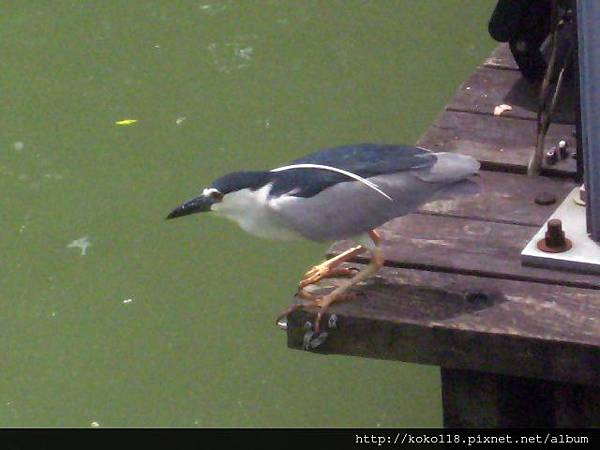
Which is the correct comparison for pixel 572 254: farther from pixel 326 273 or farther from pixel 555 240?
pixel 326 273

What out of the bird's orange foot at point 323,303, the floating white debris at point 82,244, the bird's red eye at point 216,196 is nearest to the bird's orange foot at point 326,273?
the bird's orange foot at point 323,303

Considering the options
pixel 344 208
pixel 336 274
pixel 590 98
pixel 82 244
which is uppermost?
pixel 590 98

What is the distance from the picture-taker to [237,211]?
8.00 feet

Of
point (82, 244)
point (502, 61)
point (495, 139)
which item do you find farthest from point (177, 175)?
point (495, 139)

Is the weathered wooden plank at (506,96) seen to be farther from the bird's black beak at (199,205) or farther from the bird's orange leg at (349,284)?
the bird's black beak at (199,205)

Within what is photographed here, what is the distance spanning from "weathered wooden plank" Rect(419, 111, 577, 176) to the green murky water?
814mm

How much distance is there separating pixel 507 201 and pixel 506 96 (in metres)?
0.56

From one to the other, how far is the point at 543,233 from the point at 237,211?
64cm

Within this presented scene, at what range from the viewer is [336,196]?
96.0 inches

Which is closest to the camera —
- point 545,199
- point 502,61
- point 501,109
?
point 545,199

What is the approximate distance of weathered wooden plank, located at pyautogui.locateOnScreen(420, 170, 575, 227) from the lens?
2.60 meters

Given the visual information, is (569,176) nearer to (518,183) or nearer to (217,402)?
(518,183)

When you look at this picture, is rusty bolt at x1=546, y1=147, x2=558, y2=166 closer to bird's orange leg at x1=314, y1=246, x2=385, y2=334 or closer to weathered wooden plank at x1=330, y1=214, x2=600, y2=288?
weathered wooden plank at x1=330, y1=214, x2=600, y2=288

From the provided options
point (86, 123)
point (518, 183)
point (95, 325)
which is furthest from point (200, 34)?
point (518, 183)
